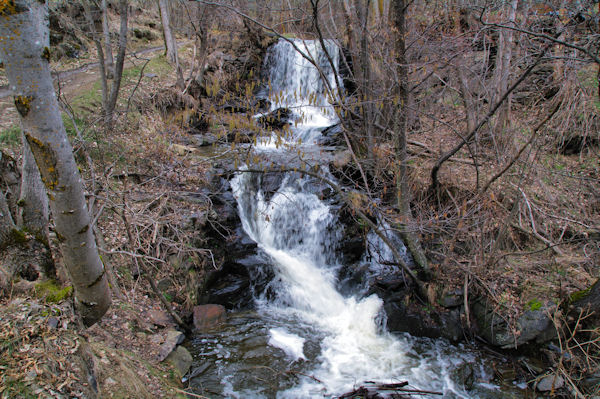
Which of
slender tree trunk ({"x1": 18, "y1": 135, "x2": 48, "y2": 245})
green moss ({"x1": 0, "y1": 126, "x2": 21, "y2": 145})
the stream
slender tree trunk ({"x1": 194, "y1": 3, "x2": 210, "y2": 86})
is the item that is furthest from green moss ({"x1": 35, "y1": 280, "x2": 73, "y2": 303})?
slender tree trunk ({"x1": 194, "y1": 3, "x2": 210, "y2": 86})

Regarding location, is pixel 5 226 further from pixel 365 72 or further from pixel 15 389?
pixel 365 72

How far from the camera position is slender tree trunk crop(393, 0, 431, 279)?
5.21 m

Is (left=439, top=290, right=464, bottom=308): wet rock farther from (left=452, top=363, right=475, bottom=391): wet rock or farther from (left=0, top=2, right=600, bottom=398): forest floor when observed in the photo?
(left=452, top=363, right=475, bottom=391): wet rock

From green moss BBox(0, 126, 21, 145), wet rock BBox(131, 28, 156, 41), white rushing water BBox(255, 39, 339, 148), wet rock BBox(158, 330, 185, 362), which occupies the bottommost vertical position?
wet rock BBox(158, 330, 185, 362)

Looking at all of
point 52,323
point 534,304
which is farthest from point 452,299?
point 52,323

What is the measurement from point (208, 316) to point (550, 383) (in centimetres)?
548

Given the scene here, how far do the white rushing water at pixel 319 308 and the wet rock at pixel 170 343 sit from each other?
159 cm

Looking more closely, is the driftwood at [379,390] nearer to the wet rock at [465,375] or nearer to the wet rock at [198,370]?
the wet rock at [465,375]

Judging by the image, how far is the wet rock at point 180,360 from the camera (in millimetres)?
4797

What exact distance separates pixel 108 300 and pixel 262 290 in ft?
16.8

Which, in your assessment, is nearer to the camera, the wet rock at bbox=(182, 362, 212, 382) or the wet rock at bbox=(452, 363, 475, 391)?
the wet rock at bbox=(182, 362, 212, 382)

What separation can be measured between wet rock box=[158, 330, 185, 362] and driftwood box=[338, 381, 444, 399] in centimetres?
248

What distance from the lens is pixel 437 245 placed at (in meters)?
7.49

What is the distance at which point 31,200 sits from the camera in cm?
332
